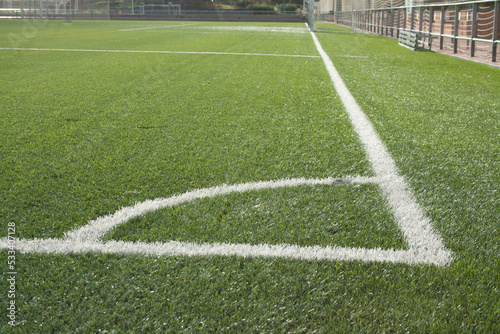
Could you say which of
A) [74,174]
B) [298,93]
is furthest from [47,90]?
[74,174]

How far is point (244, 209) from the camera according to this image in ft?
6.59

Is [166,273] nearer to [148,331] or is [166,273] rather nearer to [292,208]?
[148,331]

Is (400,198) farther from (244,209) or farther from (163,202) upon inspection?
(163,202)

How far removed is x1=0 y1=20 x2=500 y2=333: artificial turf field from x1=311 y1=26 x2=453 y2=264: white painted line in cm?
4

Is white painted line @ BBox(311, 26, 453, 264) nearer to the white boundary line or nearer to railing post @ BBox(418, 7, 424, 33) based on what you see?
the white boundary line

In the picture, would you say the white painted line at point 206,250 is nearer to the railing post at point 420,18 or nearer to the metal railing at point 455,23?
the metal railing at point 455,23

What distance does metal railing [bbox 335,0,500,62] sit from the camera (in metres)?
8.40

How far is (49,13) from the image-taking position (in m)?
37.2

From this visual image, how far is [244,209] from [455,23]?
369 inches

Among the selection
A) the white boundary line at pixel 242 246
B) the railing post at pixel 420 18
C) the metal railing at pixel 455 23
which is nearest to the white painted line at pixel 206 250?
the white boundary line at pixel 242 246

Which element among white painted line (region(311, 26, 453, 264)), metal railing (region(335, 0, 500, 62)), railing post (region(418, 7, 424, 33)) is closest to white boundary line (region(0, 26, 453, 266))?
white painted line (region(311, 26, 453, 264))

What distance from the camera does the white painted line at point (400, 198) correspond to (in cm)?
170

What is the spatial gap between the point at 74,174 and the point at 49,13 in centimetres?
3988

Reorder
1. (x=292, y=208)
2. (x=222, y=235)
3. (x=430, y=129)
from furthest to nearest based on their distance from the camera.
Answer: (x=430, y=129)
(x=292, y=208)
(x=222, y=235)
